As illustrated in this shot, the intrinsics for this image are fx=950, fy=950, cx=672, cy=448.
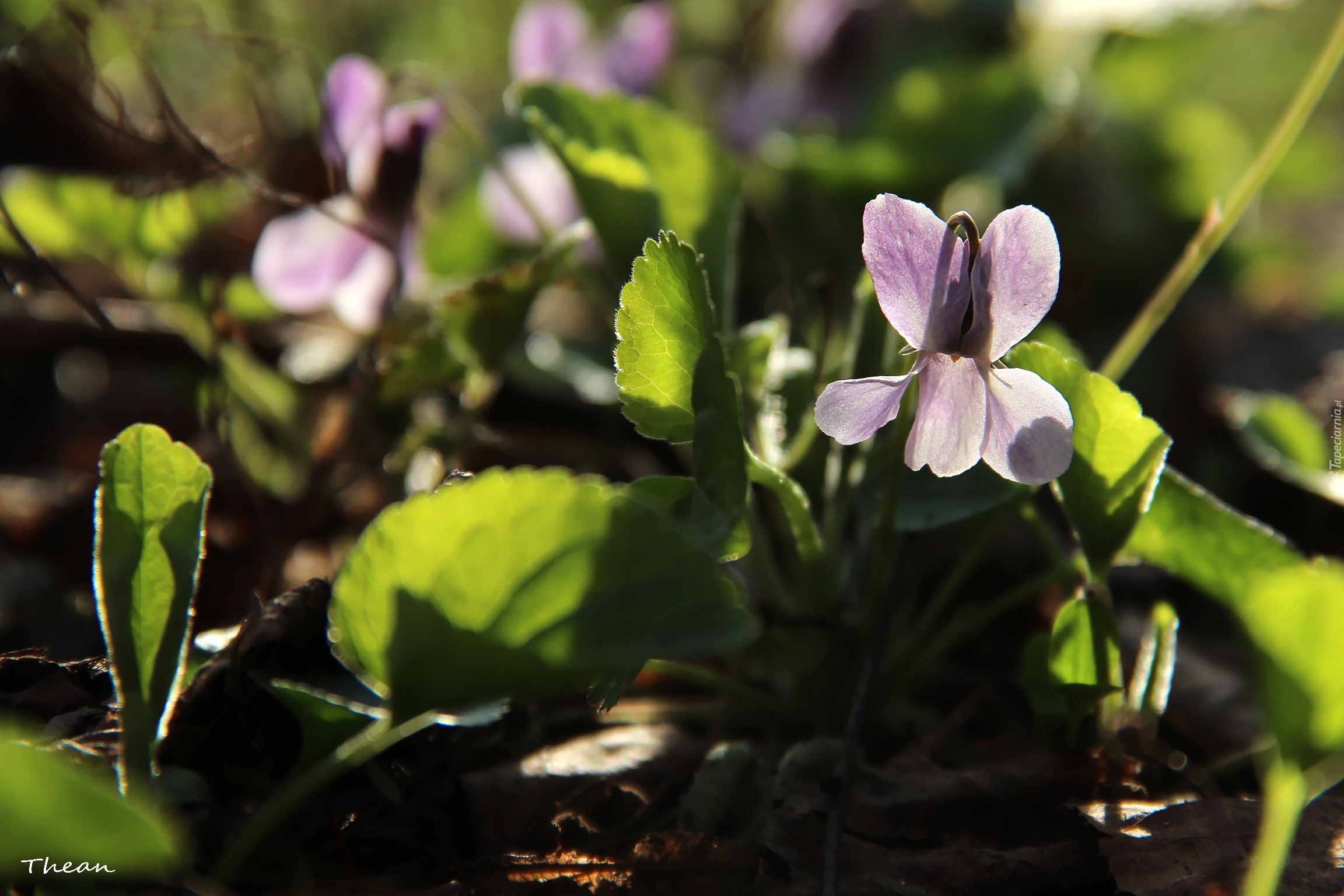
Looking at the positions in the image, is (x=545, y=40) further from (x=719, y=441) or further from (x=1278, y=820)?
(x=1278, y=820)

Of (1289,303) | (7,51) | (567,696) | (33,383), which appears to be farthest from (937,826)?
(1289,303)

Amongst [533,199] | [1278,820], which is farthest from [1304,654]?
[533,199]

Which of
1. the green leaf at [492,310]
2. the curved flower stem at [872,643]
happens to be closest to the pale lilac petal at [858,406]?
the curved flower stem at [872,643]

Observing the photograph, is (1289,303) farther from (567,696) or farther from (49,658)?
(49,658)

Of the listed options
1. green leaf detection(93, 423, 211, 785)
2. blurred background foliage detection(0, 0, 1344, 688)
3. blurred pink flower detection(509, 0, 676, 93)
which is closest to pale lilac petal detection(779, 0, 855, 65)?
blurred background foliage detection(0, 0, 1344, 688)

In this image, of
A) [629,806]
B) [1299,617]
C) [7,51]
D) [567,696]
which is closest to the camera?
[1299,617]
